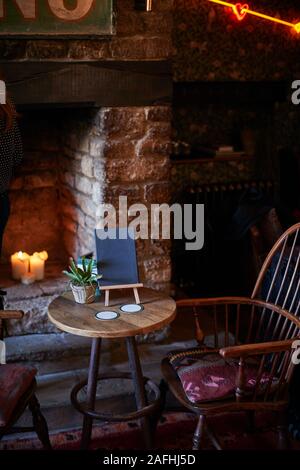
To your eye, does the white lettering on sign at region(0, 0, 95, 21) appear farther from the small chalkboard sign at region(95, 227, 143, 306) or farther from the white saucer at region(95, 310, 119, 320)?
the white saucer at region(95, 310, 119, 320)

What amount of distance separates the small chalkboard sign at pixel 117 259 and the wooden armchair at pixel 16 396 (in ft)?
1.48

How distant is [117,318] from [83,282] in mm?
252

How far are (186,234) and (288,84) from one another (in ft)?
4.94

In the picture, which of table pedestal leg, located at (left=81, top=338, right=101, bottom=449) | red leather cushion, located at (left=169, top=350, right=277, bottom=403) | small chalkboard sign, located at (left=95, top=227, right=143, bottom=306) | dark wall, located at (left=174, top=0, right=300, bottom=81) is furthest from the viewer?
dark wall, located at (left=174, top=0, right=300, bottom=81)

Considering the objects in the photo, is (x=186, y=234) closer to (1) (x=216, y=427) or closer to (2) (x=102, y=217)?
(2) (x=102, y=217)

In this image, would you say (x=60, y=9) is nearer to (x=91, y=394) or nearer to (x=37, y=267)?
(x=37, y=267)

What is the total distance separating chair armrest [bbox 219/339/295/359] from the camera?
2.31m

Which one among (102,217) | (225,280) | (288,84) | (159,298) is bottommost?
(225,280)

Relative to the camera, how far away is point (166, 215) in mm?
3654

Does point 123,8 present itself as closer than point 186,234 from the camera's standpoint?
Yes

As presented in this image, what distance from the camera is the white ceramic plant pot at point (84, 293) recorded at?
2.77 meters

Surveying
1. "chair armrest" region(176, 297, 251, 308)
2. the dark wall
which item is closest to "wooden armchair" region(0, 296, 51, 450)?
"chair armrest" region(176, 297, 251, 308)

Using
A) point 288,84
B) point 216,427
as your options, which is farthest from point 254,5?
point 216,427
